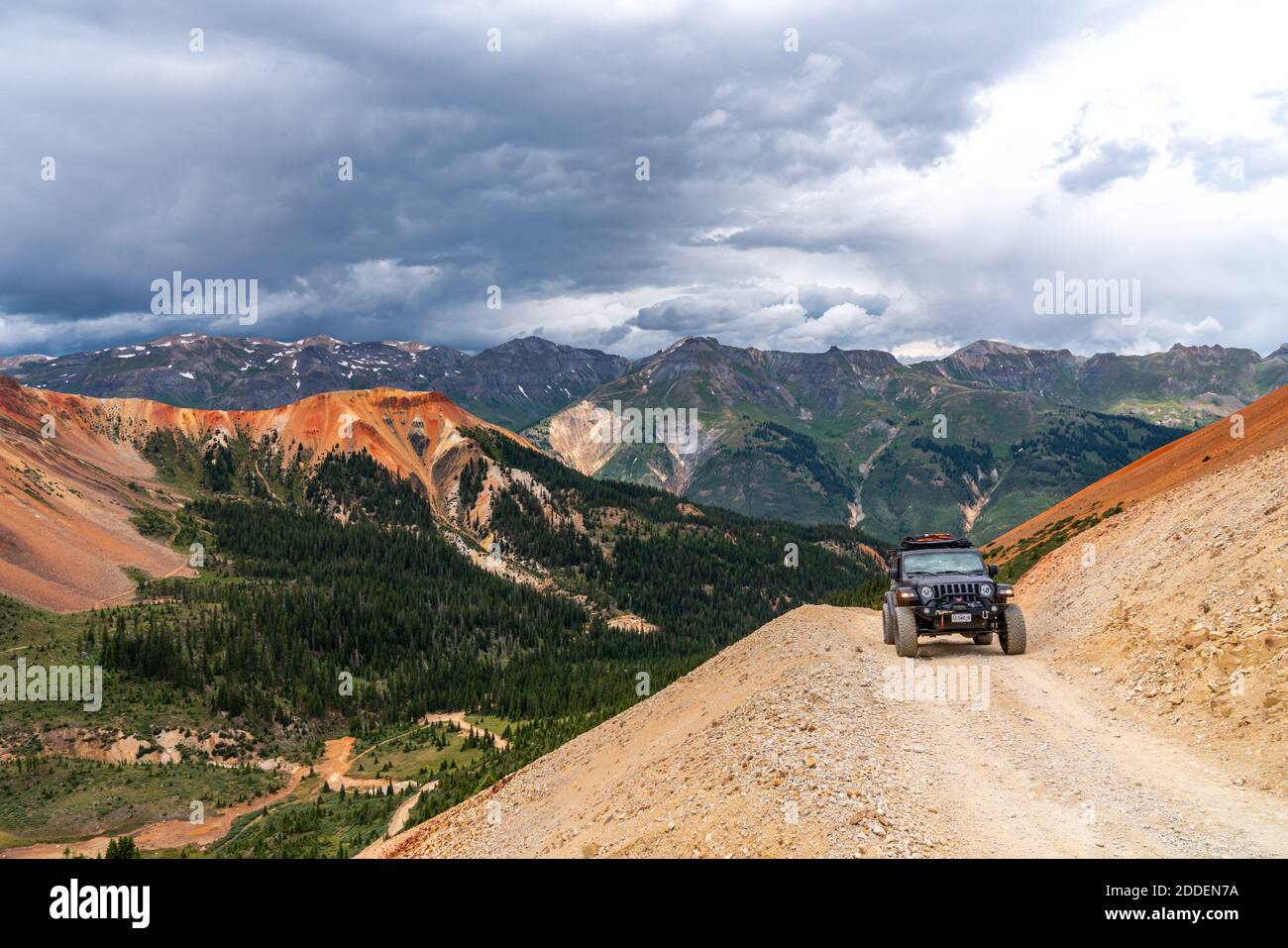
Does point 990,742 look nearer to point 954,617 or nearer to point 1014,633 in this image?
point 954,617

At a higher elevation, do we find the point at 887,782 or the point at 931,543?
the point at 931,543

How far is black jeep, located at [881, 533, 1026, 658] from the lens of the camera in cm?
2669

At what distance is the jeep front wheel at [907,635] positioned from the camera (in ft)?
86.4

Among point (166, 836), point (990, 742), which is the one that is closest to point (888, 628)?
point (990, 742)

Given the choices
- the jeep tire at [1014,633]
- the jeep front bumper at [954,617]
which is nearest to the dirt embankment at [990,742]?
the jeep tire at [1014,633]

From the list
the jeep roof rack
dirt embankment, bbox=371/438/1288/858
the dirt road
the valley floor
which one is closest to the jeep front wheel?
the valley floor

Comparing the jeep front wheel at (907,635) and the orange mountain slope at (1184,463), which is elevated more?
the orange mountain slope at (1184,463)

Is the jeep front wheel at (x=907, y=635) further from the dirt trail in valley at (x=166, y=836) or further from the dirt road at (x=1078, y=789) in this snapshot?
the dirt trail in valley at (x=166, y=836)

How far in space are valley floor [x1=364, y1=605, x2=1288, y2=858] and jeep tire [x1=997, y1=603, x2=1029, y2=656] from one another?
410mm

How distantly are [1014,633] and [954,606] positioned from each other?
257cm

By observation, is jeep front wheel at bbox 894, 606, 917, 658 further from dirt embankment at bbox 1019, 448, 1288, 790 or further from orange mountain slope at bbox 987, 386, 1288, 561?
orange mountain slope at bbox 987, 386, 1288, 561

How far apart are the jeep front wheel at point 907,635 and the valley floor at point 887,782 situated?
538 mm

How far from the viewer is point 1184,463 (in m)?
51.0
